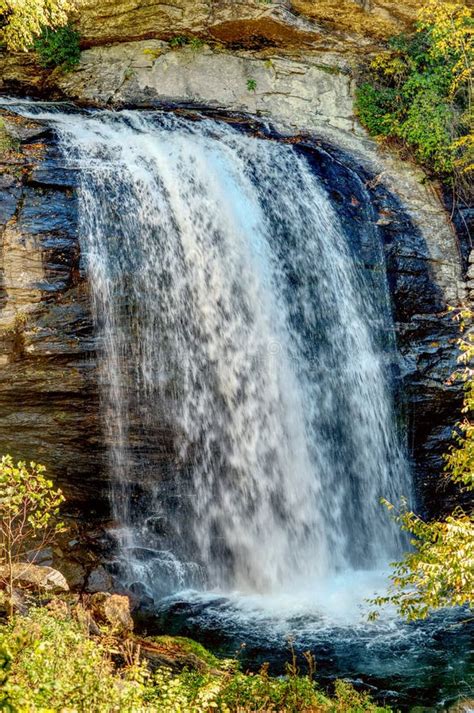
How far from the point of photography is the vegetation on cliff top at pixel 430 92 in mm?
12109

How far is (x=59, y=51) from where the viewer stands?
41.3 ft

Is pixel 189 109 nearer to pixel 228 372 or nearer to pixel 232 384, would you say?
pixel 228 372

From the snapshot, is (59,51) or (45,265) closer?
(45,265)

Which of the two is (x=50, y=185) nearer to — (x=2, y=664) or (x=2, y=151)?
(x=2, y=151)

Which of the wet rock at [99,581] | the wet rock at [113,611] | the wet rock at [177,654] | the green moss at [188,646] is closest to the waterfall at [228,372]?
the wet rock at [99,581]

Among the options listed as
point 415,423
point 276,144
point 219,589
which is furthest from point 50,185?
point 415,423

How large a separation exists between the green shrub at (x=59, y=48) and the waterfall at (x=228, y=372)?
264 cm

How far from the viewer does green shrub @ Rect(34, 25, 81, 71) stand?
12492 millimetres

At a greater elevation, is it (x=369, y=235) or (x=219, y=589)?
(x=369, y=235)

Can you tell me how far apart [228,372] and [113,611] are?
3.90 meters

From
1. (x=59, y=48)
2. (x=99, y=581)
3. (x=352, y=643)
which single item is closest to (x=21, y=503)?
(x=99, y=581)

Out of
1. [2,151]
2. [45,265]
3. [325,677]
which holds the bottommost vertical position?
[325,677]

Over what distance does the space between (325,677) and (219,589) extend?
114 inches

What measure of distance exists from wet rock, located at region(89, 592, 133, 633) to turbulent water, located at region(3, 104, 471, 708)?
86cm
